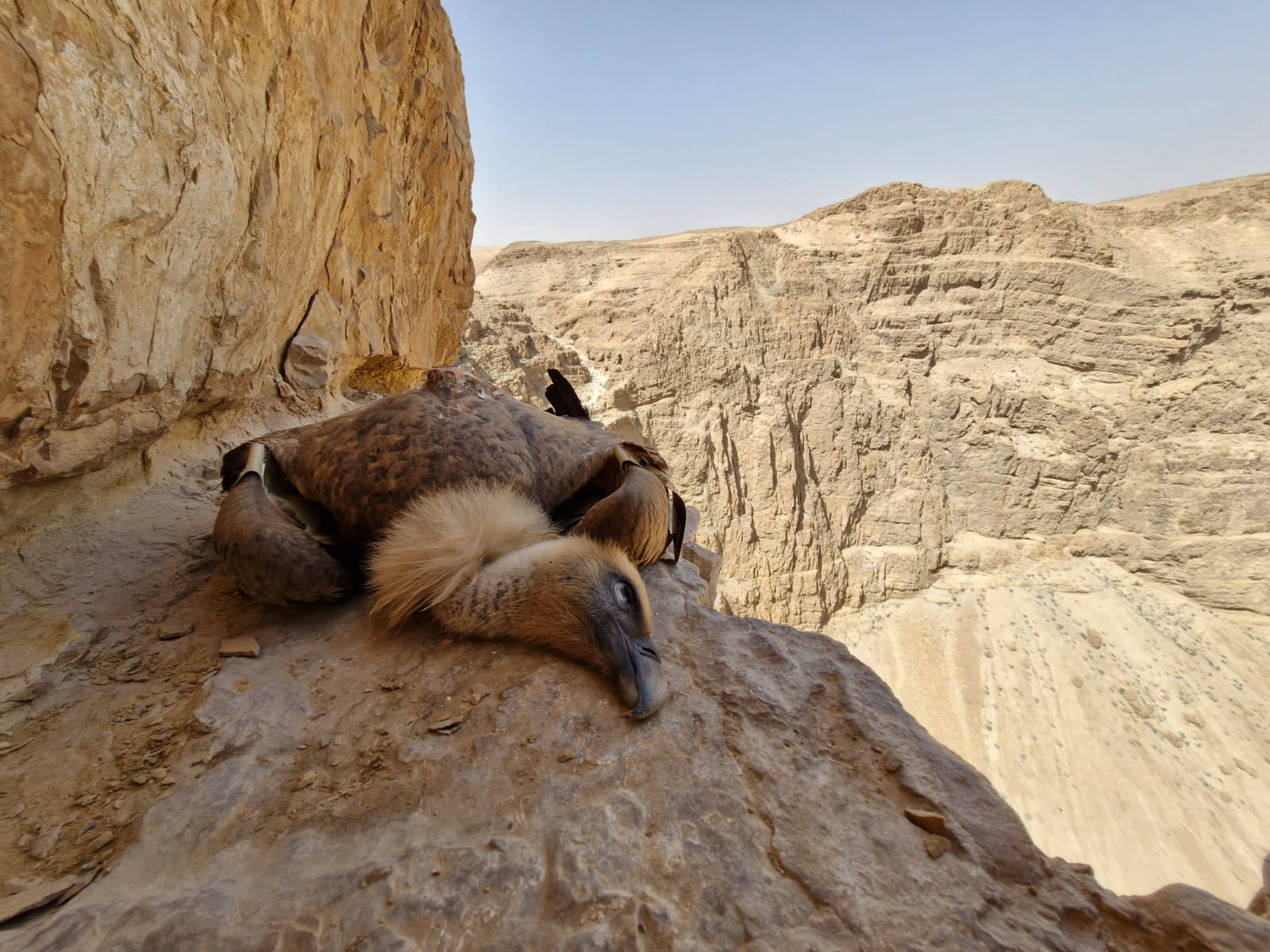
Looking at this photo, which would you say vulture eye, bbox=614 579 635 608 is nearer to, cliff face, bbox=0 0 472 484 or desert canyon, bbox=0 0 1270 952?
desert canyon, bbox=0 0 1270 952

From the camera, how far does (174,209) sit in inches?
78.2

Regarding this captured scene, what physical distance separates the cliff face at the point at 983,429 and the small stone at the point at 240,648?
971 centimetres

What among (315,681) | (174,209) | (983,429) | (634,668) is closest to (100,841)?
(315,681)

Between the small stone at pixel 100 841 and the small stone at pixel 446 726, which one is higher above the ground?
the small stone at pixel 446 726

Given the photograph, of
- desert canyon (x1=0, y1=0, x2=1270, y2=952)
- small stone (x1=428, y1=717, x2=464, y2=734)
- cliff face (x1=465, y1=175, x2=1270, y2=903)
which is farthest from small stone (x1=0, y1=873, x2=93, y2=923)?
cliff face (x1=465, y1=175, x2=1270, y2=903)

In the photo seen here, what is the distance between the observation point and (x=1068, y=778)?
9.32 m

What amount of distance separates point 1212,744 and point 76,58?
14422mm

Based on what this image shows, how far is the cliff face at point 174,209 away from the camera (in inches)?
59.5

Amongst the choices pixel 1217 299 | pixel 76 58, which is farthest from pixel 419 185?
pixel 1217 299

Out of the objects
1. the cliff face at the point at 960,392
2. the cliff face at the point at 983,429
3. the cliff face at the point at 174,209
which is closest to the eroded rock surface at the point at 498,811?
the cliff face at the point at 174,209

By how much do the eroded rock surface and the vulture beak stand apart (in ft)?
0.16

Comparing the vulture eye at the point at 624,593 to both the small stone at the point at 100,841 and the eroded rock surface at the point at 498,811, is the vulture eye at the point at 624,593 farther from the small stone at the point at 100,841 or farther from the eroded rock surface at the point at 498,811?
the small stone at the point at 100,841

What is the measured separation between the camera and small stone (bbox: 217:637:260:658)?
1805mm

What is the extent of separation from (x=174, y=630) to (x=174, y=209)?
1.38 m
